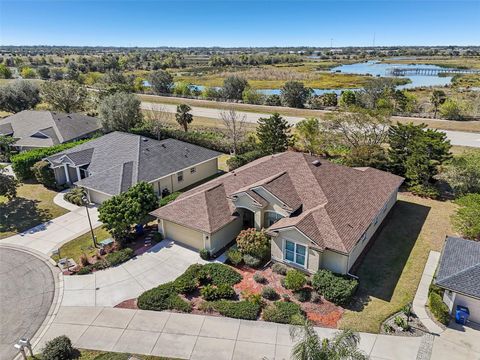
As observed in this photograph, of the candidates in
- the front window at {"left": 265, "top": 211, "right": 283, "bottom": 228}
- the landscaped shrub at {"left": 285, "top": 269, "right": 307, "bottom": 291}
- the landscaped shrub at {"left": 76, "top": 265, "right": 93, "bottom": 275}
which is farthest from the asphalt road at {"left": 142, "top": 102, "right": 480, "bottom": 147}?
the landscaped shrub at {"left": 76, "top": 265, "right": 93, "bottom": 275}

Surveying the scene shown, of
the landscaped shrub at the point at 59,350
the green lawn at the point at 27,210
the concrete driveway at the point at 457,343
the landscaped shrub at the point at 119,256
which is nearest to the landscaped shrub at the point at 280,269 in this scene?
the concrete driveway at the point at 457,343

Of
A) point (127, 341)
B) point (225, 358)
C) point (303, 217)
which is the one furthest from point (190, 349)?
point (303, 217)

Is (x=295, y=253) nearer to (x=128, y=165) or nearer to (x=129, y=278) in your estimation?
(x=129, y=278)

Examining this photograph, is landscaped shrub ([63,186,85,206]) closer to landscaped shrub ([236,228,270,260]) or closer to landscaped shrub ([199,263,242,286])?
landscaped shrub ([199,263,242,286])

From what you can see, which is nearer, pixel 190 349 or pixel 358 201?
pixel 190 349

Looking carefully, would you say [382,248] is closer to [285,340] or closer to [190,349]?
[285,340]

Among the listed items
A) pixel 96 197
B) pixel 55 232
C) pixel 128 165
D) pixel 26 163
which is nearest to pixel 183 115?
pixel 128 165

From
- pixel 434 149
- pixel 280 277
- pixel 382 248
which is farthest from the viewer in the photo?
pixel 434 149
